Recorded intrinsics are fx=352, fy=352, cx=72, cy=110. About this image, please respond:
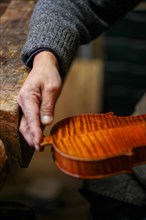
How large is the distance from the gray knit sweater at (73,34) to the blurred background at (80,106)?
675 millimetres

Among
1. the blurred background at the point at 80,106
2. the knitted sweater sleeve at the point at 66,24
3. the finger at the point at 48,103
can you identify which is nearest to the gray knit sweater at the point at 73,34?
the knitted sweater sleeve at the point at 66,24

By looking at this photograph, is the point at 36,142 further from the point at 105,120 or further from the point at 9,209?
the point at 9,209

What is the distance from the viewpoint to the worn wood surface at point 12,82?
0.69 metres

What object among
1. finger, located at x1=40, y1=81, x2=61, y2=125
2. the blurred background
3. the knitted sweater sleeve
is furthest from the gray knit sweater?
the blurred background

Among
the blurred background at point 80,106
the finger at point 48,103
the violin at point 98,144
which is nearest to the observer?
the violin at point 98,144

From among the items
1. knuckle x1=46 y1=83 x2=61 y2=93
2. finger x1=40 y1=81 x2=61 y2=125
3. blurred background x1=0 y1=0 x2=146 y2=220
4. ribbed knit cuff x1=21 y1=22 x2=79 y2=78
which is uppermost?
ribbed knit cuff x1=21 y1=22 x2=79 y2=78

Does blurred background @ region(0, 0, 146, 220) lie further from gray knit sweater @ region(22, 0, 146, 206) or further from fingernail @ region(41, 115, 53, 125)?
fingernail @ region(41, 115, 53, 125)

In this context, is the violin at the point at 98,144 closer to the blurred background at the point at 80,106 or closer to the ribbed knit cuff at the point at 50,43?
the ribbed knit cuff at the point at 50,43

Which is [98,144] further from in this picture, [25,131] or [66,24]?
[66,24]

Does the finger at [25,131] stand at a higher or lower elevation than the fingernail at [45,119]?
lower

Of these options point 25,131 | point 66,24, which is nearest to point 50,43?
point 66,24

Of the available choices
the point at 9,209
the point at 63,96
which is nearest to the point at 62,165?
the point at 9,209

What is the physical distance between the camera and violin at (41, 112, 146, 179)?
0.58 meters

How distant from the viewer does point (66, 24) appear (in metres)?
0.82
